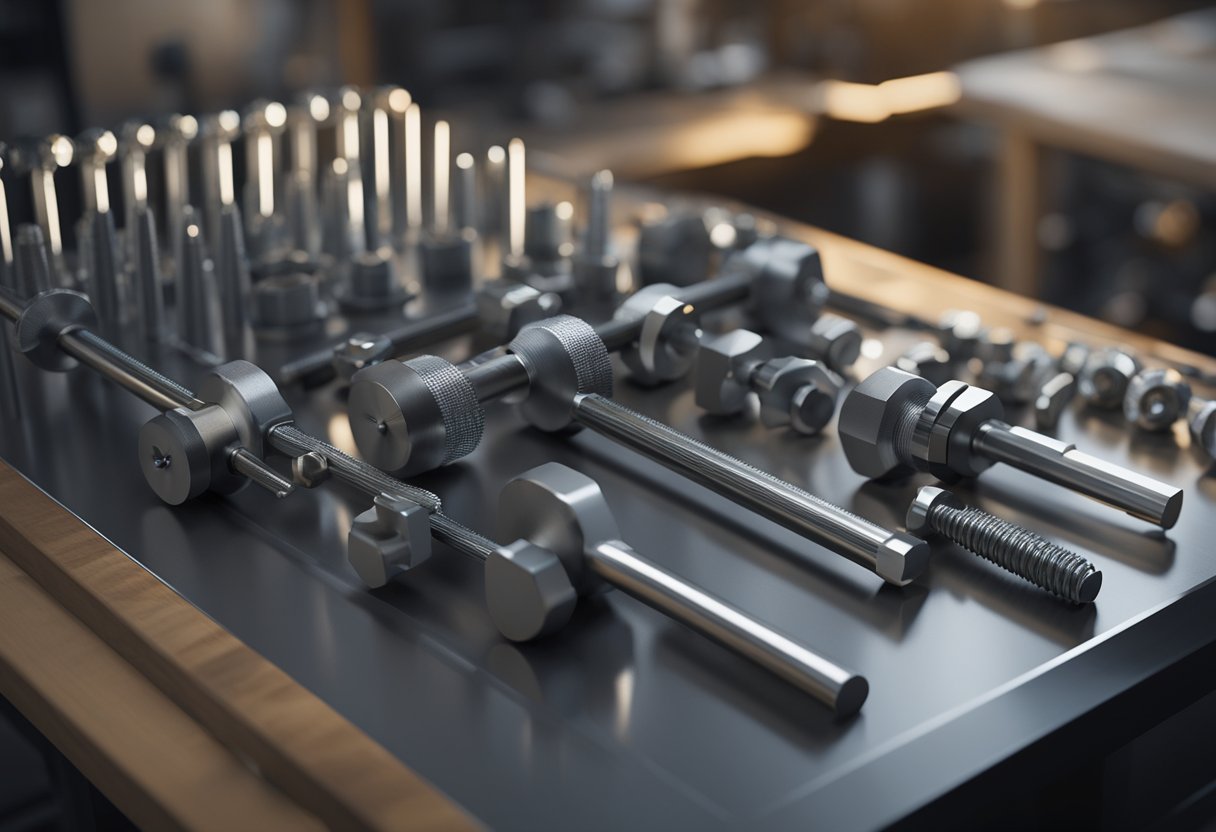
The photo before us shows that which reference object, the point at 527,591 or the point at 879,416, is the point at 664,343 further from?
the point at 527,591

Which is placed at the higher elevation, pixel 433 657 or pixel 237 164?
pixel 433 657

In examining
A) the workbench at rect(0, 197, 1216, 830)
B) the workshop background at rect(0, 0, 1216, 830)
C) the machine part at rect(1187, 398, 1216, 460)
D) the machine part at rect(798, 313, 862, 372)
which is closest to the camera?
the workbench at rect(0, 197, 1216, 830)

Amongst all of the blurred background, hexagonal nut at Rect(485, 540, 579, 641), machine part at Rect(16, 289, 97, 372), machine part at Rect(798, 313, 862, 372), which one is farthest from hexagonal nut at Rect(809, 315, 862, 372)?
the blurred background

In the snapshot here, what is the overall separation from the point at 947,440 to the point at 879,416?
0.04 metres

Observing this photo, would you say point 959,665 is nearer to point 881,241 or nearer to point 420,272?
point 420,272

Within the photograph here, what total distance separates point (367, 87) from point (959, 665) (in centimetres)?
159

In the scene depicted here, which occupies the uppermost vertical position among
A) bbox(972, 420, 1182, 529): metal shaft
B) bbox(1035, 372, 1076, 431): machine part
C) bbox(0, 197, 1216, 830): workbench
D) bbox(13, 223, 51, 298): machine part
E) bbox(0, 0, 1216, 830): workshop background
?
bbox(13, 223, 51, 298): machine part

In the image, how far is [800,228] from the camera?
4.14 feet

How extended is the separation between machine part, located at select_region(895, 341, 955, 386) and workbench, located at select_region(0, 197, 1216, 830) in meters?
0.09

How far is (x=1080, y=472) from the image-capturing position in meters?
0.74

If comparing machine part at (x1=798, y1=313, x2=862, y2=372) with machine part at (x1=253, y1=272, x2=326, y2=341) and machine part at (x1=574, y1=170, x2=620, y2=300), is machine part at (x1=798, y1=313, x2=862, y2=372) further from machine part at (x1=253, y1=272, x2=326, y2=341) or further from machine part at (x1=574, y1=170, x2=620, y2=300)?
machine part at (x1=253, y1=272, x2=326, y2=341)

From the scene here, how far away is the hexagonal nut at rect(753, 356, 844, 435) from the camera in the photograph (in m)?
0.83

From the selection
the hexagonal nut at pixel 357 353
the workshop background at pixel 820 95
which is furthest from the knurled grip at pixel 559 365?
the workshop background at pixel 820 95

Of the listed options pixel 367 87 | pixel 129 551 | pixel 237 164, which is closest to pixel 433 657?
pixel 129 551
